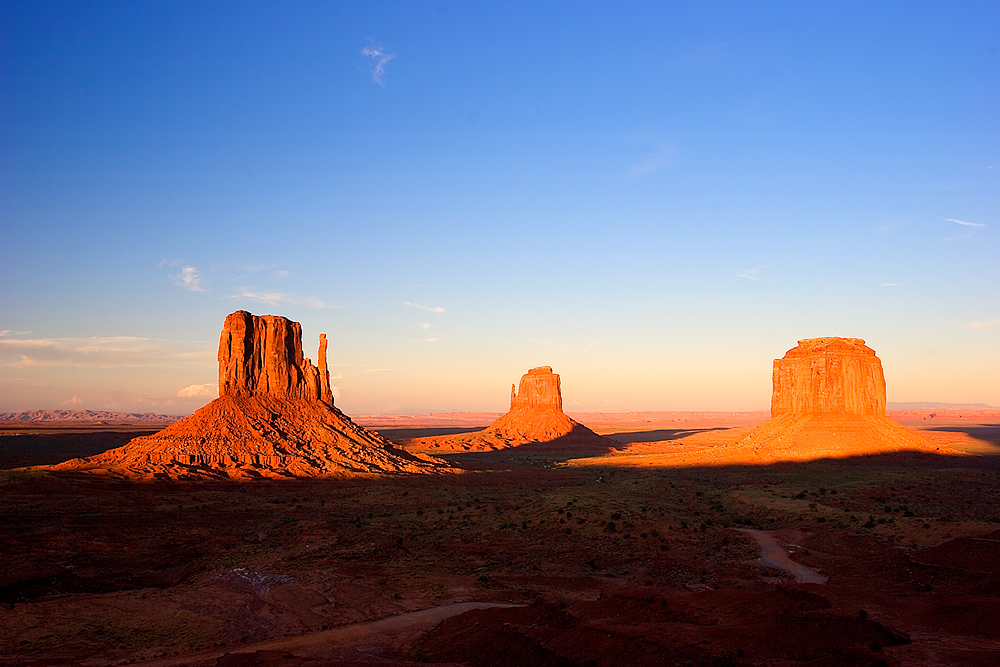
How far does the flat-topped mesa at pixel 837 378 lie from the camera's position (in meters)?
74.9

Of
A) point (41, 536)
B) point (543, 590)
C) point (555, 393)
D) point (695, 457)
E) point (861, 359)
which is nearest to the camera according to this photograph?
point (543, 590)

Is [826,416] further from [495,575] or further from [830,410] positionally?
[495,575]

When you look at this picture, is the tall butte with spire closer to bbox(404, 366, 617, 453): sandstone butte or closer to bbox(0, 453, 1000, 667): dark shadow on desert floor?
bbox(0, 453, 1000, 667): dark shadow on desert floor

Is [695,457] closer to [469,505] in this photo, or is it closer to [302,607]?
[469,505]

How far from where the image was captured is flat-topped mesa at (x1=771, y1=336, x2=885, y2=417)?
7494 cm

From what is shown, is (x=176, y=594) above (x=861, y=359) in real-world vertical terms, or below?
below

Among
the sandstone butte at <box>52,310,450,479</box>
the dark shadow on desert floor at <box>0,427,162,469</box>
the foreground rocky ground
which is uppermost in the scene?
the sandstone butte at <box>52,310,450,479</box>

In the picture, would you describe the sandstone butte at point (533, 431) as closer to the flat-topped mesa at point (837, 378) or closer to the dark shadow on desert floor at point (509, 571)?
the flat-topped mesa at point (837, 378)

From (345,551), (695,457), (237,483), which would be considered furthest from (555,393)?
(345,551)

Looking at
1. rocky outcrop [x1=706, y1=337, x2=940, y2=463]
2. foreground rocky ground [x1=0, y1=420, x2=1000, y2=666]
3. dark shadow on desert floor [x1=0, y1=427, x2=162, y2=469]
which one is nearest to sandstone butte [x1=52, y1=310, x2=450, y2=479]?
foreground rocky ground [x1=0, y1=420, x2=1000, y2=666]

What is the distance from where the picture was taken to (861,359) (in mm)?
75312

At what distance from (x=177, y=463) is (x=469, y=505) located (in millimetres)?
26587

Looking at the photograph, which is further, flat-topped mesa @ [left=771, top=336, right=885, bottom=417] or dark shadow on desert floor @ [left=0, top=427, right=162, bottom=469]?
dark shadow on desert floor @ [left=0, top=427, right=162, bottom=469]

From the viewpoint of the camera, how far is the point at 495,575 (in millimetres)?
25078
